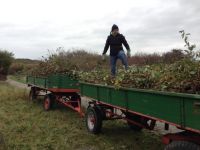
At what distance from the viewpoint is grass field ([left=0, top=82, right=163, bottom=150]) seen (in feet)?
26.0

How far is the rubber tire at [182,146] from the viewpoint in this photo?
4977 millimetres

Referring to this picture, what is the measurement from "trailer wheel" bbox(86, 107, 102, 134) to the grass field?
167 millimetres

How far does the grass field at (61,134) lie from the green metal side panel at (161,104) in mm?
1136

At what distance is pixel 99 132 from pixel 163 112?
12.7ft

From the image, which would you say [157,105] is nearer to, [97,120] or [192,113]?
[192,113]

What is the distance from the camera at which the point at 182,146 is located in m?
5.05

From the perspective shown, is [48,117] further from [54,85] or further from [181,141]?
[181,141]

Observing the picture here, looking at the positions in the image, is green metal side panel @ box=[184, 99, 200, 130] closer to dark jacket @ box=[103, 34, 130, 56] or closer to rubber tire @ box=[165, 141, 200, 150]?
rubber tire @ box=[165, 141, 200, 150]

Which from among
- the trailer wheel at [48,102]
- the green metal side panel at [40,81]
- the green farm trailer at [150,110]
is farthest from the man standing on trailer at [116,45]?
the green metal side panel at [40,81]

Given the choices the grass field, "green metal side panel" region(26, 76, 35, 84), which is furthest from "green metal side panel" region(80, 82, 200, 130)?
"green metal side panel" region(26, 76, 35, 84)

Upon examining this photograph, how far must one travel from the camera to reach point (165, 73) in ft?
20.0

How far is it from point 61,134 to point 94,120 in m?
0.87

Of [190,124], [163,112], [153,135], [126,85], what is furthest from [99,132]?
[190,124]

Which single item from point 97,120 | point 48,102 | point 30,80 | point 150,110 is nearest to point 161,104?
point 150,110
